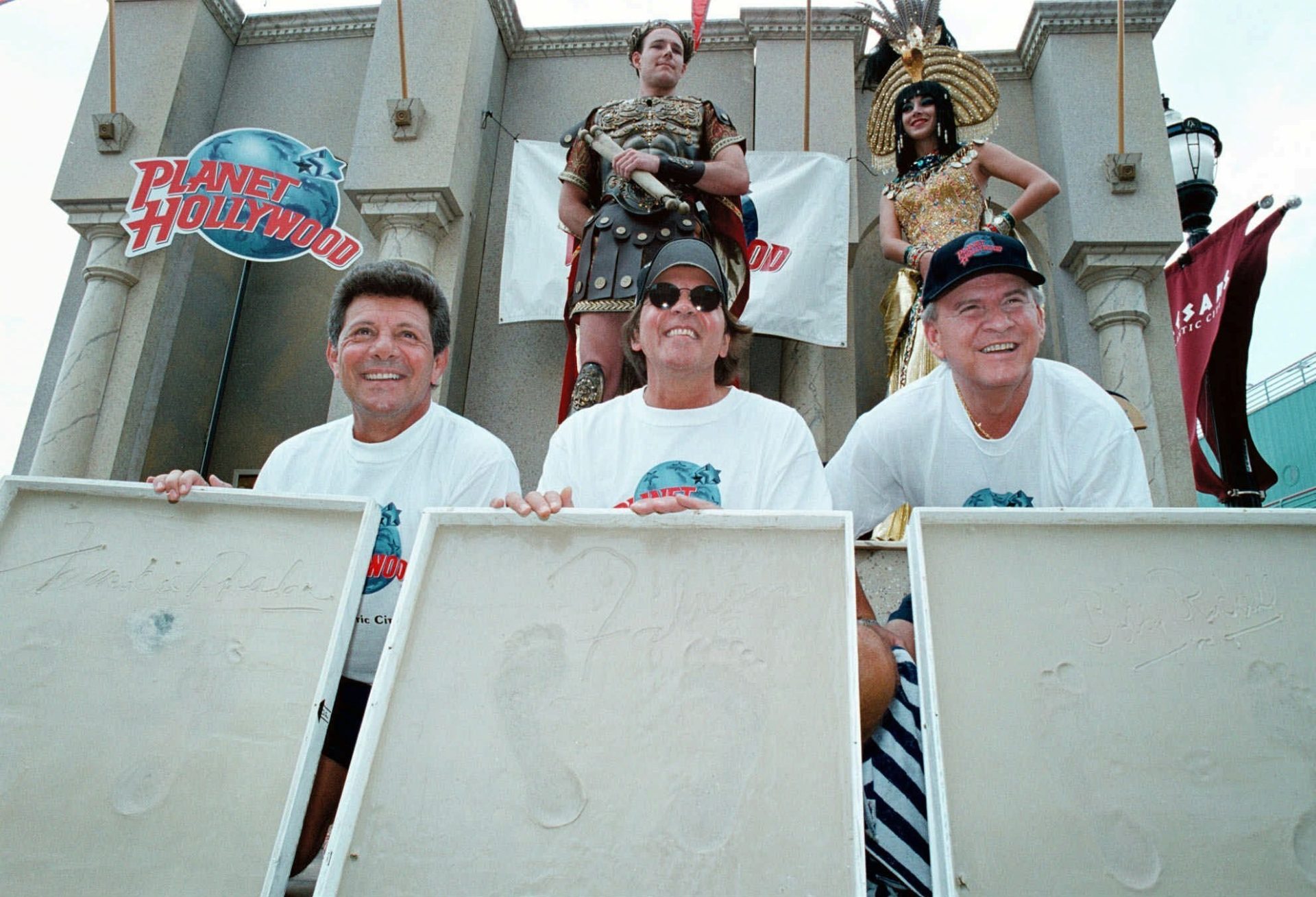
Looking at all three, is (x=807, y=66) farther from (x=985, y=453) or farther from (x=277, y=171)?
(x=985, y=453)

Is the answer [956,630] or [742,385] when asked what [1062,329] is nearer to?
[742,385]

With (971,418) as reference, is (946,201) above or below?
above

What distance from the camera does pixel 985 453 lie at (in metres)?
1.95

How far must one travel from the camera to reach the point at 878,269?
5453mm

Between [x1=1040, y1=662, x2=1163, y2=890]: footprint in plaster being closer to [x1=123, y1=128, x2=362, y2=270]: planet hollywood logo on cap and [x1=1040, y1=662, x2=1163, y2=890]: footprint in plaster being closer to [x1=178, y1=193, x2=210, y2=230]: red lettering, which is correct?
[x1=123, y1=128, x2=362, y2=270]: planet hollywood logo on cap

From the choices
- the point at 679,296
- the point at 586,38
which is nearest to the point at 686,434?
the point at 679,296

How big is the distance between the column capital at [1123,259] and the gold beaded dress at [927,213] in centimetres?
109

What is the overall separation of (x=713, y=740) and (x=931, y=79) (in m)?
3.90

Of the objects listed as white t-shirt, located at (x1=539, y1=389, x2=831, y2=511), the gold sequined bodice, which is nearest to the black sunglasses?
white t-shirt, located at (x1=539, y1=389, x2=831, y2=511)

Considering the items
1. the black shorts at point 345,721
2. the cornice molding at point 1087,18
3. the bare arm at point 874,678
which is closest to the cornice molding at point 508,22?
the cornice molding at point 1087,18

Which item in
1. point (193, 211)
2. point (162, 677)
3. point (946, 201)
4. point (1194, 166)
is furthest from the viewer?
point (1194, 166)

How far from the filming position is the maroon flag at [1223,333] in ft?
18.6

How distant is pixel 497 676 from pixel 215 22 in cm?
620

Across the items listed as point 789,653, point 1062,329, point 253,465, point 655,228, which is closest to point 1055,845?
point 789,653
